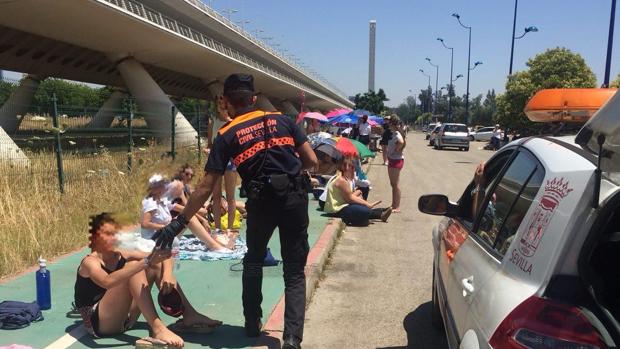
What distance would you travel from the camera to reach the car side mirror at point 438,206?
13.2 feet

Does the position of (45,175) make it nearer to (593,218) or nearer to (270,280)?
(270,280)

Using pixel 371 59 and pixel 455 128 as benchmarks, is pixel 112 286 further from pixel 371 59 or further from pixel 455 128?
pixel 371 59

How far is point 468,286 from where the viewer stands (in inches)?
105

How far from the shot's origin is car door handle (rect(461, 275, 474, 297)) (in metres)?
2.62

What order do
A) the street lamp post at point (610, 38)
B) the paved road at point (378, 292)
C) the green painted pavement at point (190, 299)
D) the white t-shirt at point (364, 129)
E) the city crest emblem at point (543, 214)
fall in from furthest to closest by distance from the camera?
the white t-shirt at point (364, 129) < the street lamp post at point (610, 38) < the paved road at point (378, 292) < the green painted pavement at point (190, 299) < the city crest emblem at point (543, 214)

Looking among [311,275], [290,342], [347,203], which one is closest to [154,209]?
[311,275]

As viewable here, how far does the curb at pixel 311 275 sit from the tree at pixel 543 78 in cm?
2576

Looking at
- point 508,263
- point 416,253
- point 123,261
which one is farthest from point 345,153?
point 508,263

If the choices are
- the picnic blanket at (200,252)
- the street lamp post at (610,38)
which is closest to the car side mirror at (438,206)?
the picnic blanket at (200,252)

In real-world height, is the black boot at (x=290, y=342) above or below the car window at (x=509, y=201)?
below

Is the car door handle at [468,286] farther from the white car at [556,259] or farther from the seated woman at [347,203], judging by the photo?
the seated woman at [347,203]

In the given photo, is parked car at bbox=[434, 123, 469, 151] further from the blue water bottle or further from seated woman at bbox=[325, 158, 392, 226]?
the blue water bottle

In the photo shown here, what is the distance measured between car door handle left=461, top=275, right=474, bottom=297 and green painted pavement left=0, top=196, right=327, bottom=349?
2.01 metres

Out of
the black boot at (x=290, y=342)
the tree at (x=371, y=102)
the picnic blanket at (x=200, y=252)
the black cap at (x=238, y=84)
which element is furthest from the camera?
the tree at (x=371, y=102)
